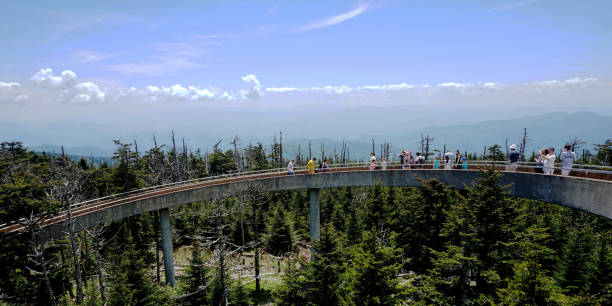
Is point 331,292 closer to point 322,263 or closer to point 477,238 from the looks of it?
point 322,263

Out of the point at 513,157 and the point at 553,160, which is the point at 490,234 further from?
the point at 513,157

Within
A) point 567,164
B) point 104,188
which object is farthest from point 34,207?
point 567,164

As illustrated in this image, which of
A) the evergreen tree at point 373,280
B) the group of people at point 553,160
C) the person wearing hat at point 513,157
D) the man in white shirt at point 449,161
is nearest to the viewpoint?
the evergreen tree at point 373,280

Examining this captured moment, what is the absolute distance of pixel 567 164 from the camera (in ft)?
55.1

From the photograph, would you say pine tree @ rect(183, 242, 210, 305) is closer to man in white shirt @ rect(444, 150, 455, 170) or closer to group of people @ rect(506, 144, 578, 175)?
man in white shirt @ rect(444, 150, 455, 170)

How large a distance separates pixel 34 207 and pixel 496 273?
29288 millimetres

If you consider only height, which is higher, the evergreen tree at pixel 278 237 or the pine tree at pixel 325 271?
the pine tree at pixel 325 271

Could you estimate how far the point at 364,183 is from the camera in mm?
27609

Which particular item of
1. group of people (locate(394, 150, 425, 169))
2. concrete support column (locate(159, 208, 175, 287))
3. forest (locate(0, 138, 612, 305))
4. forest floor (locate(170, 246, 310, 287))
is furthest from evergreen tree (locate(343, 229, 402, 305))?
concrete support column (locate(159, 208, 175, 287))

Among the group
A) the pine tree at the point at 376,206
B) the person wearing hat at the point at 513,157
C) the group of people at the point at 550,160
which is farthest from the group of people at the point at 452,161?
the pine tree at the point at 376,206

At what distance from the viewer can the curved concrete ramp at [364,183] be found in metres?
15.9

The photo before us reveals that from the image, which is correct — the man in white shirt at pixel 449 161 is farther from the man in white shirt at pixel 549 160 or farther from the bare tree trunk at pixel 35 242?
the bare tree trunk at pixel 35 242

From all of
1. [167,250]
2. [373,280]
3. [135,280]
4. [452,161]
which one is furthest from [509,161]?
[167,250]

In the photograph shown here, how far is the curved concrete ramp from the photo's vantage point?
15.9 m
